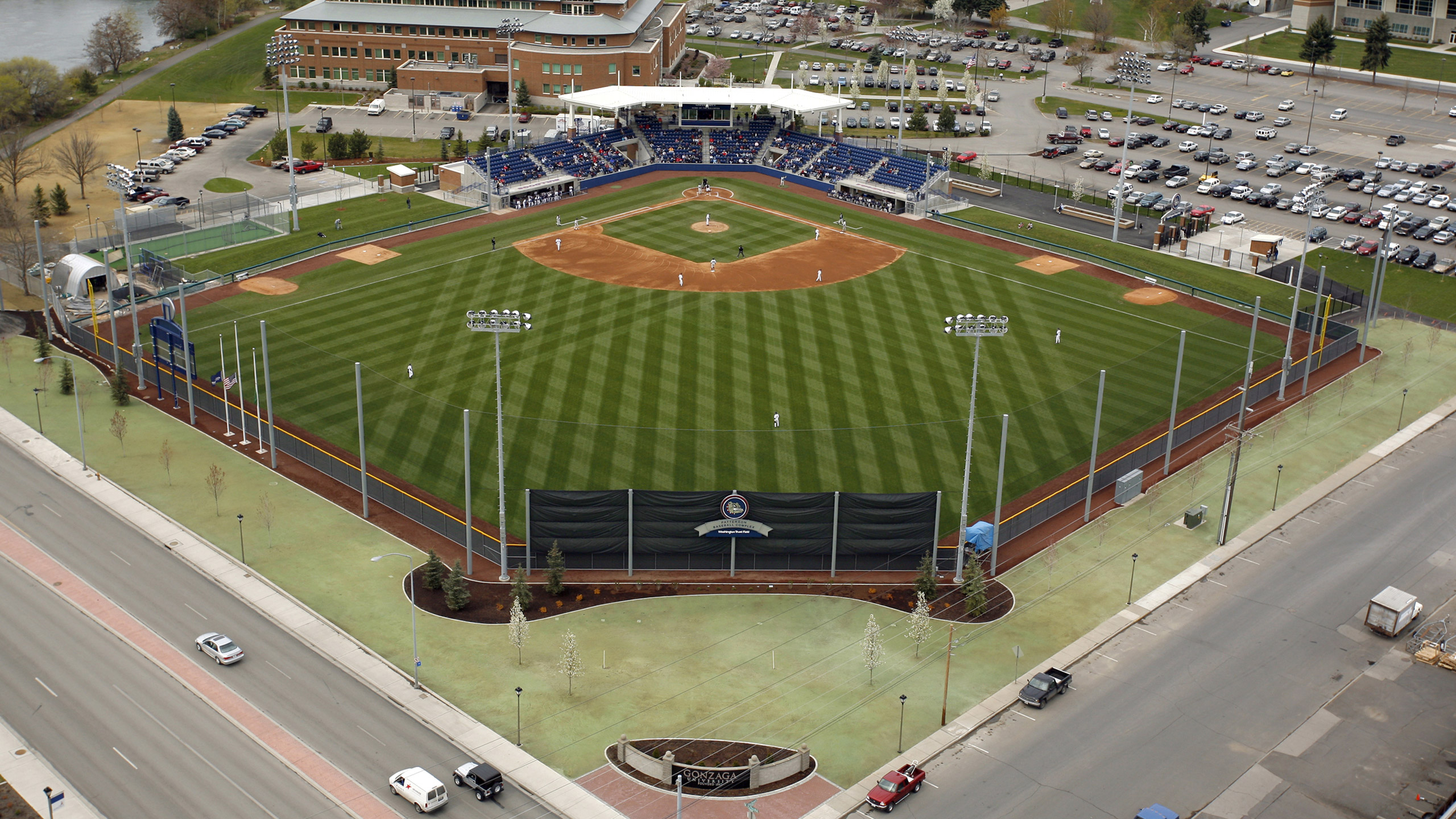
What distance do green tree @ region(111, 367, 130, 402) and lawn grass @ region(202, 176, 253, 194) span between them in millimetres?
48400

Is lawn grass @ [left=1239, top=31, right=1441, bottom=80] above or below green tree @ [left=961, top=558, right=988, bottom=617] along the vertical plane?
above

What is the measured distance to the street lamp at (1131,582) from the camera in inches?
2557

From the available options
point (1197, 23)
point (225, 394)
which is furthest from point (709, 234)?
point (1197, 23)

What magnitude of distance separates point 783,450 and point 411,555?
71.5 ft

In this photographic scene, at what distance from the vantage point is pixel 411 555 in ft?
222

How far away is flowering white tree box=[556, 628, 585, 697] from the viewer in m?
56.0

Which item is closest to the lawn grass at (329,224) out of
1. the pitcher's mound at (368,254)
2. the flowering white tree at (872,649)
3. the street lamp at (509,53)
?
the pitcher's mound at (368,254)

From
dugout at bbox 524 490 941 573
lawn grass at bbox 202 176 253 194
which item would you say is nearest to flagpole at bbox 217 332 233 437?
dugout at bbox 524 490 941 573

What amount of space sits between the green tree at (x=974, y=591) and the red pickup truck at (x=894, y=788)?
504 inches

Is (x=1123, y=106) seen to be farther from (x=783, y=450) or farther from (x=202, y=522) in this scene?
(x=202, y=522)

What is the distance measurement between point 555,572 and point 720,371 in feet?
87.8

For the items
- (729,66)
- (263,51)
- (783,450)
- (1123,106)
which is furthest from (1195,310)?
(263,51)

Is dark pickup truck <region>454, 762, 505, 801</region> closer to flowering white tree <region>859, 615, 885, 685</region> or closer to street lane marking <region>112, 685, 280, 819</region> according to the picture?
street lane marking <region>112, 685, 280, 819</region>

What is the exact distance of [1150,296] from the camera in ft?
337
